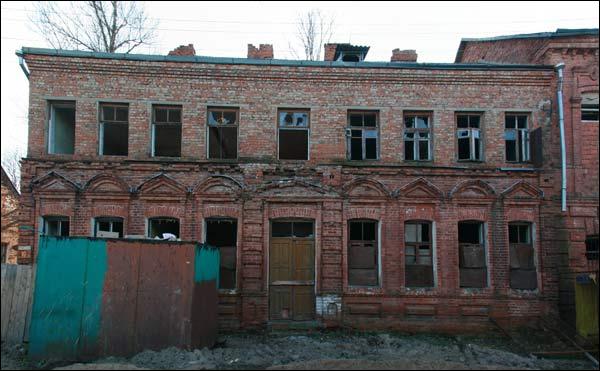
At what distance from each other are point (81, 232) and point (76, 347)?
15.2ft

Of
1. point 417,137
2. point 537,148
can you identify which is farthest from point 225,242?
point 537,148

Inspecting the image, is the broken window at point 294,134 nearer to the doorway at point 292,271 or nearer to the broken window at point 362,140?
the broken window at point 362,140

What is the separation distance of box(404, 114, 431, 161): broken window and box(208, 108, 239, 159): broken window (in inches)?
196

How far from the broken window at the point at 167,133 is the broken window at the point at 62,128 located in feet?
8.01

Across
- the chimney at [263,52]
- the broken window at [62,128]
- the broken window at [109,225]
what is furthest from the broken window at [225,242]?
the chimney at [263,52]

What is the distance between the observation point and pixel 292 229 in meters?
14.8

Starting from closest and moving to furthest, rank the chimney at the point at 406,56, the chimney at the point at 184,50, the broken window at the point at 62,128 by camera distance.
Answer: the broken window at the point at 62,128
the chimney at the point at 184,50
the chimney at the point at 406,56

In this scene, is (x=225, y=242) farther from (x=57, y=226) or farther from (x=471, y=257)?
(x=471, y=257)

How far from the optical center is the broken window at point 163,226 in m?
14.7

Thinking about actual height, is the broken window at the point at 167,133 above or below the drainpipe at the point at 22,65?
below

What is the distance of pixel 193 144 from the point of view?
14.8 metres

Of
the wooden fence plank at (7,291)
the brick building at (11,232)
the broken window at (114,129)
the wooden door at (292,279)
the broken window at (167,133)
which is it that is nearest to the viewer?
the wooden fence plank at (7,291)

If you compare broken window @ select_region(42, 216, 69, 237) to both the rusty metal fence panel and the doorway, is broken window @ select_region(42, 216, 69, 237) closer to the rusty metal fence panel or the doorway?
the rusty metal fence panel

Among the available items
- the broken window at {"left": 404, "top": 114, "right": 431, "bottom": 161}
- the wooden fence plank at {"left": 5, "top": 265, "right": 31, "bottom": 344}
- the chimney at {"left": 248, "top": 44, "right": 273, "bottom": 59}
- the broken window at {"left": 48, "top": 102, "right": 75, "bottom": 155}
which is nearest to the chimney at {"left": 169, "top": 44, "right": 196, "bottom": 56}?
the chimney at {"left": 248, "top": 44, "right": 273, "bottom": 59}
